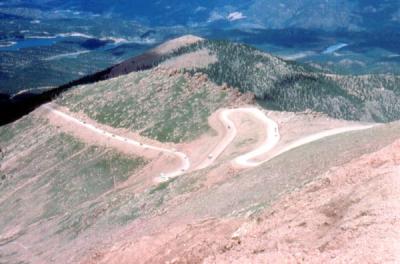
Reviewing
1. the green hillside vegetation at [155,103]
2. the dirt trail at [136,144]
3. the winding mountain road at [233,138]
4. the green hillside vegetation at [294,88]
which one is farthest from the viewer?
the green hillside vegetation at [294,88]

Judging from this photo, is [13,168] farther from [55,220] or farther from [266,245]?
[266,245]

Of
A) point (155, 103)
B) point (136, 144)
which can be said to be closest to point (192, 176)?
point (136, 144)

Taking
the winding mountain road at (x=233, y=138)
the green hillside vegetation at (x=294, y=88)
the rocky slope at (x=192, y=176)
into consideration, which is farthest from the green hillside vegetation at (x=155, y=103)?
the green hillside vegetation at (x=294, y=88)

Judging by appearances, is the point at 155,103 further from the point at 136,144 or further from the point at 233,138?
the point at 233,138

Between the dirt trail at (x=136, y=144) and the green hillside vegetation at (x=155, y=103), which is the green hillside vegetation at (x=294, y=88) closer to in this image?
the green hillside vegetation at (x=155, y=103)

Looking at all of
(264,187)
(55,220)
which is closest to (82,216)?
(55,220)
